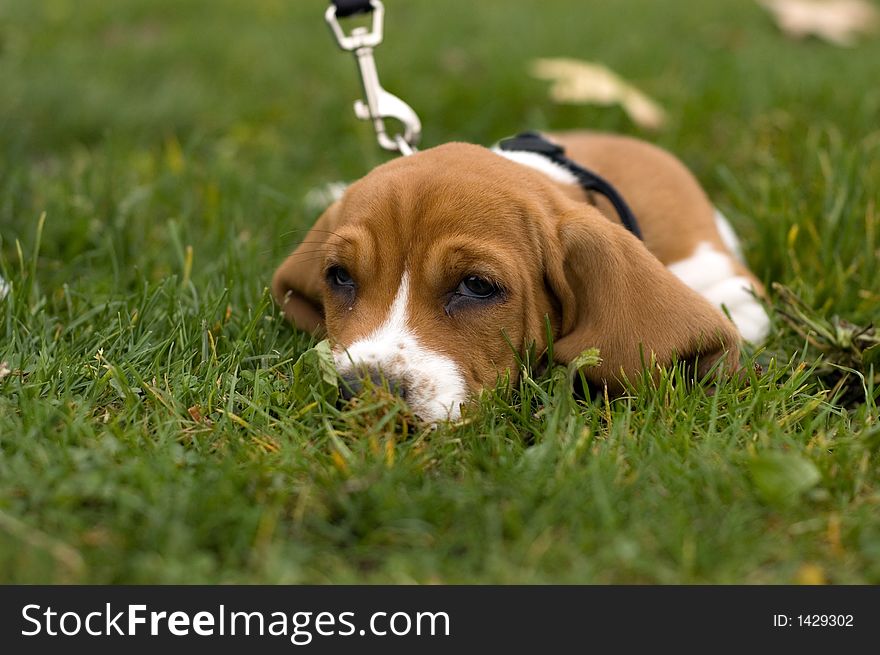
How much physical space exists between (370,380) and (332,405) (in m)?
0.21

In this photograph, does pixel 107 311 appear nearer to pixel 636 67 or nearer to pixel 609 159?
pixel 609 159

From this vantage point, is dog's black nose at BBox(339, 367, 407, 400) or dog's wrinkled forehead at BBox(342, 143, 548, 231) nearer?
dog's black nose at BBox(339, 367, 407, 400)

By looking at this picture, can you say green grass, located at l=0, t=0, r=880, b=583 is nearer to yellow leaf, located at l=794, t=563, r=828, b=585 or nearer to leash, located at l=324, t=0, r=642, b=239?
yellow leaf, located at l=794, t=563, r=828, b=585

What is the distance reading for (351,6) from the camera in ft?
17.9

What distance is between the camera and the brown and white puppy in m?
4.03

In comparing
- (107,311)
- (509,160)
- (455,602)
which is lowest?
(455,602)

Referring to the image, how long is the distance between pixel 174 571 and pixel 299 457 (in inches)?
30.1

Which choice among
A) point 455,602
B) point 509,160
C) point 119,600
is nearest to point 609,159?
point 509,160

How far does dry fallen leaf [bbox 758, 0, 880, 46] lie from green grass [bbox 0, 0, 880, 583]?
234 cm

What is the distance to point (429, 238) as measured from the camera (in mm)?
4125

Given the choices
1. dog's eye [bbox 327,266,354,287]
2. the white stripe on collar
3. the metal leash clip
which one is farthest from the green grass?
the white stripe on collar

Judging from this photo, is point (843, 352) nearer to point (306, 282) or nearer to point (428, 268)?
point (428, 268)

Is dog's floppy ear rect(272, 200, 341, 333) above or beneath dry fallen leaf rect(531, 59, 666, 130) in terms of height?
beneath

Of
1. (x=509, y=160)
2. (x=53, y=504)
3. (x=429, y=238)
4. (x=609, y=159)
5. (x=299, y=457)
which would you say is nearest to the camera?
(x=53, y=504)
